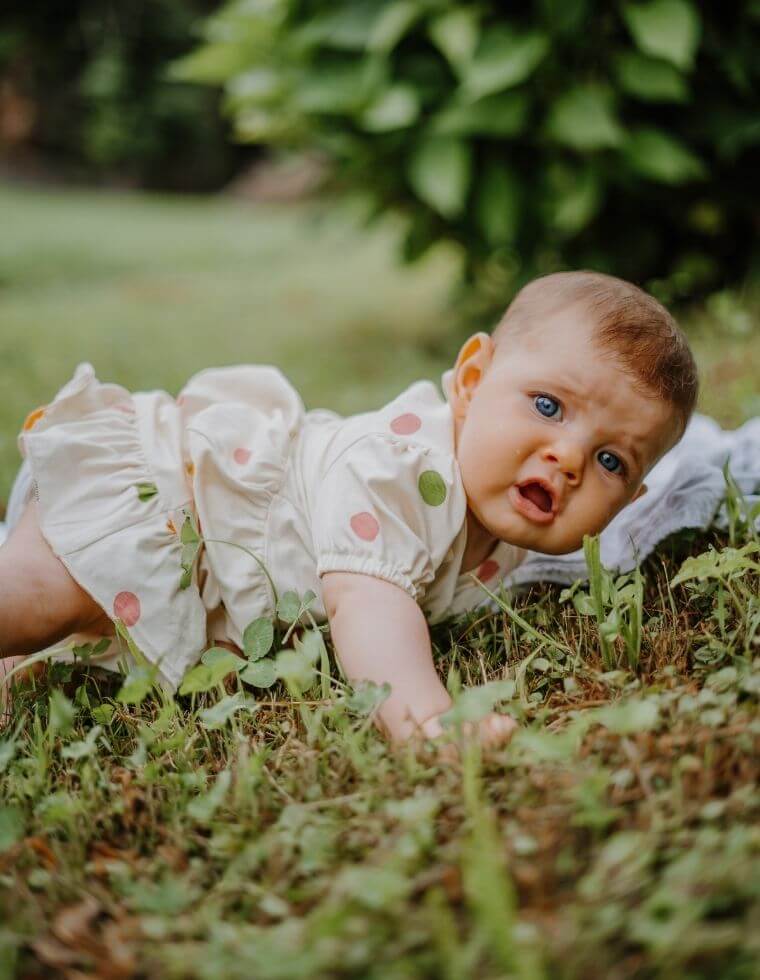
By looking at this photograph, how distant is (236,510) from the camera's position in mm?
1594

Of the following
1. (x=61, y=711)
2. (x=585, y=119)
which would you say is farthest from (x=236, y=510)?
(x=585, y=119)

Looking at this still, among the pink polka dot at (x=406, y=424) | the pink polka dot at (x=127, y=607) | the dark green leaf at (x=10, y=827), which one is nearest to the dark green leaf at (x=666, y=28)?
the pink polka dot at (x=406, y=424)

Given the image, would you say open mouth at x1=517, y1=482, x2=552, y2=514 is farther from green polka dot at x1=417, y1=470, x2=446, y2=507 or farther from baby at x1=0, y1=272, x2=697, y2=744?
green polka dot at x1=417, y1=470, x2=446, y2=507

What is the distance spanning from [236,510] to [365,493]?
0.28 meters

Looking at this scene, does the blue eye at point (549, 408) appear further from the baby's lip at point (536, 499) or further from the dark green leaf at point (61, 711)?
the dark green leaf at point (61, 711)

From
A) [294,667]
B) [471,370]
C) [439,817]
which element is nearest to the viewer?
[439,817]

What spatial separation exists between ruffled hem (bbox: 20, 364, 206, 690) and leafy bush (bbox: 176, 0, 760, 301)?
6.44ft

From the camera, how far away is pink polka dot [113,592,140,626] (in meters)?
1.52

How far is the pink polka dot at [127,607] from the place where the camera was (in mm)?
1522

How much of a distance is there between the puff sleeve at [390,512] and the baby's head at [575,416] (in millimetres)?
61

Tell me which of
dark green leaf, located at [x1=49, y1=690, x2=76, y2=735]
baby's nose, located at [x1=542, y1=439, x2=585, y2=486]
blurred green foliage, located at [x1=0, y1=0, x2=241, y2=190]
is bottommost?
dark green leaf, located at [x1=49, y1=690, x2=76, y2=735]

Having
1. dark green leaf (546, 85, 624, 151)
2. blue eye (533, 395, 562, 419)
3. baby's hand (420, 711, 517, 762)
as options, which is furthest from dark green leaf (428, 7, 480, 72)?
baby's hand (420, 711, 517, 762)

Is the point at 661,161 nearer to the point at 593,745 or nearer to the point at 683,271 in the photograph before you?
the point at 683,271

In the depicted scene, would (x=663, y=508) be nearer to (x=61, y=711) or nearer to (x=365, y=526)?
(x=365, y=526)
